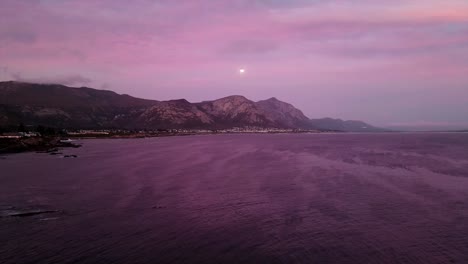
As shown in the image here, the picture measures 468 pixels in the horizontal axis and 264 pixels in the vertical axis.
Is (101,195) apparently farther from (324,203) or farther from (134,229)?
(324,203)

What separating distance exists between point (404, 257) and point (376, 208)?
13.7 metres

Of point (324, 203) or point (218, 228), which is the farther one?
point (324, 203)

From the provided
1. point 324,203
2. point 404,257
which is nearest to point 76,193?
point 324,203

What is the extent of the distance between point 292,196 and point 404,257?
2003 cm

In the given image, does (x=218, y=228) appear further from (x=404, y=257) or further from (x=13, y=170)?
(x=13, y=170)

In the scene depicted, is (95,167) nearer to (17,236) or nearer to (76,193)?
(76,193)

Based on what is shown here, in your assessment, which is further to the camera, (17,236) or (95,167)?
(95,167)

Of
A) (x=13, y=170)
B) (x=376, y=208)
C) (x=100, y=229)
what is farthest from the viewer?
(x=13, y=170)

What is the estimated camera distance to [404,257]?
2370cm

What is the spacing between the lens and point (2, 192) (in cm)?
4619

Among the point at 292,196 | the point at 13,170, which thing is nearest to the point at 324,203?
the point at 292,196

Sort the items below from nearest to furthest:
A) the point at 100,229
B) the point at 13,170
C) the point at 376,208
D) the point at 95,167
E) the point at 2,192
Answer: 1. the point at 100,229
2. the point at 376,208
3. the point at 2,192
4. the point at 13,170
5. the point at 95,167

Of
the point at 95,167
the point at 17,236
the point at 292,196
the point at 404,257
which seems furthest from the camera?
the point at 95,167

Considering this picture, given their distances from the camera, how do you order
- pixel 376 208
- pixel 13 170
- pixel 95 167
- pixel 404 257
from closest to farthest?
pixel 404 257 < pixel 376 208 < pixel 13 170 < pixel 95 167
